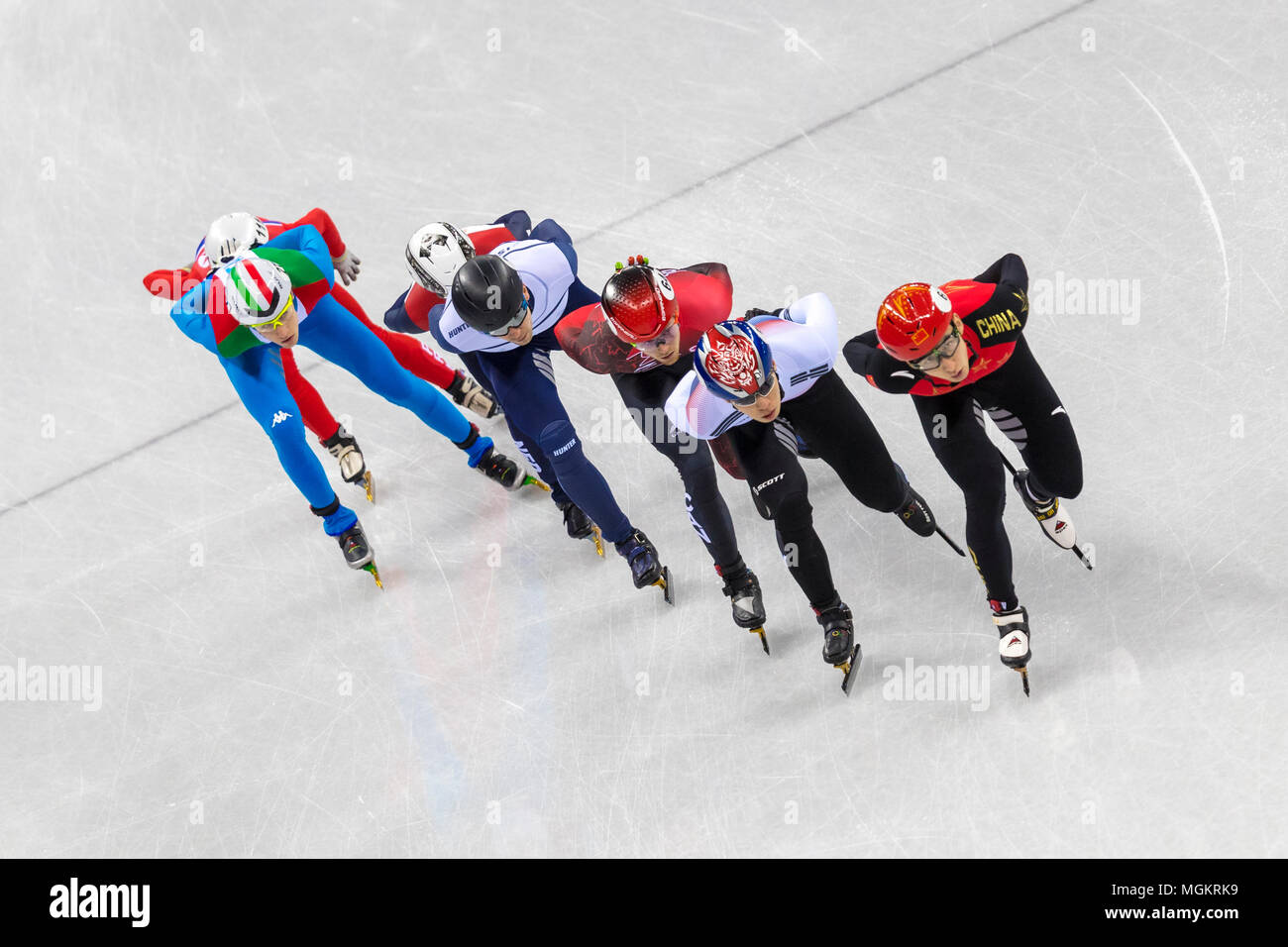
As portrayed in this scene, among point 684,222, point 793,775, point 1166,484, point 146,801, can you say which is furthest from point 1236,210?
point 146,801

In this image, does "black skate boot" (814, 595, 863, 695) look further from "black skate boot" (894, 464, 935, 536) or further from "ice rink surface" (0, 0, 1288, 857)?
"black skate boot" (894, 464, 935, 536)

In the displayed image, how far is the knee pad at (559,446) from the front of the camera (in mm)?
5422

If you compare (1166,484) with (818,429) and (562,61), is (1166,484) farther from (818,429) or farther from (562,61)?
(562,61)

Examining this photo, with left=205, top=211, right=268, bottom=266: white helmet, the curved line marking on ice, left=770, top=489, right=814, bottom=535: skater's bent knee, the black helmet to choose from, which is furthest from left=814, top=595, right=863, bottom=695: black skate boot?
left=205, top=211, right=268, bottom=266: white helmet

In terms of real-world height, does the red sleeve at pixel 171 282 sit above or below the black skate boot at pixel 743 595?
above

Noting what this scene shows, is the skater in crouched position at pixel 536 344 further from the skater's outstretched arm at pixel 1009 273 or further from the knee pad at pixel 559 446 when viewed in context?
the skater's outstretched arm at pixel 1009 273

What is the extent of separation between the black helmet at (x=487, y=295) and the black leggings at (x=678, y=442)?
50 cm

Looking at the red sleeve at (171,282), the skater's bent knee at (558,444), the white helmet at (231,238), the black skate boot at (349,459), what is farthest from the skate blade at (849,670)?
the red sleeve at (171,282)

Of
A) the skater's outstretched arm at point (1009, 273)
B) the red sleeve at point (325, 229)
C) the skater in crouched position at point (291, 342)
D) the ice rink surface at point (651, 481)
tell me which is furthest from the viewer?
the red sleeve at point (325, 229)

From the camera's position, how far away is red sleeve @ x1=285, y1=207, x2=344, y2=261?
6.15 metres

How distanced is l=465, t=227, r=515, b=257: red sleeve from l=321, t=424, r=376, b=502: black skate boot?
1441 millimetres

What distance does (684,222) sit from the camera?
7.62m

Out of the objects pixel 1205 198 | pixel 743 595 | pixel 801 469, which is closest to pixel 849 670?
pixel 743 595

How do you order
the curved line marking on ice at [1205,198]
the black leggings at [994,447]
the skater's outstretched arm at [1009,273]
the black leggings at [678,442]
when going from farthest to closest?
the curved line marking on ice at [1205,198] → the black leggings at [678,442] → the skater's outstretched arm at [1009,273] → the black leggings at [994,447]
